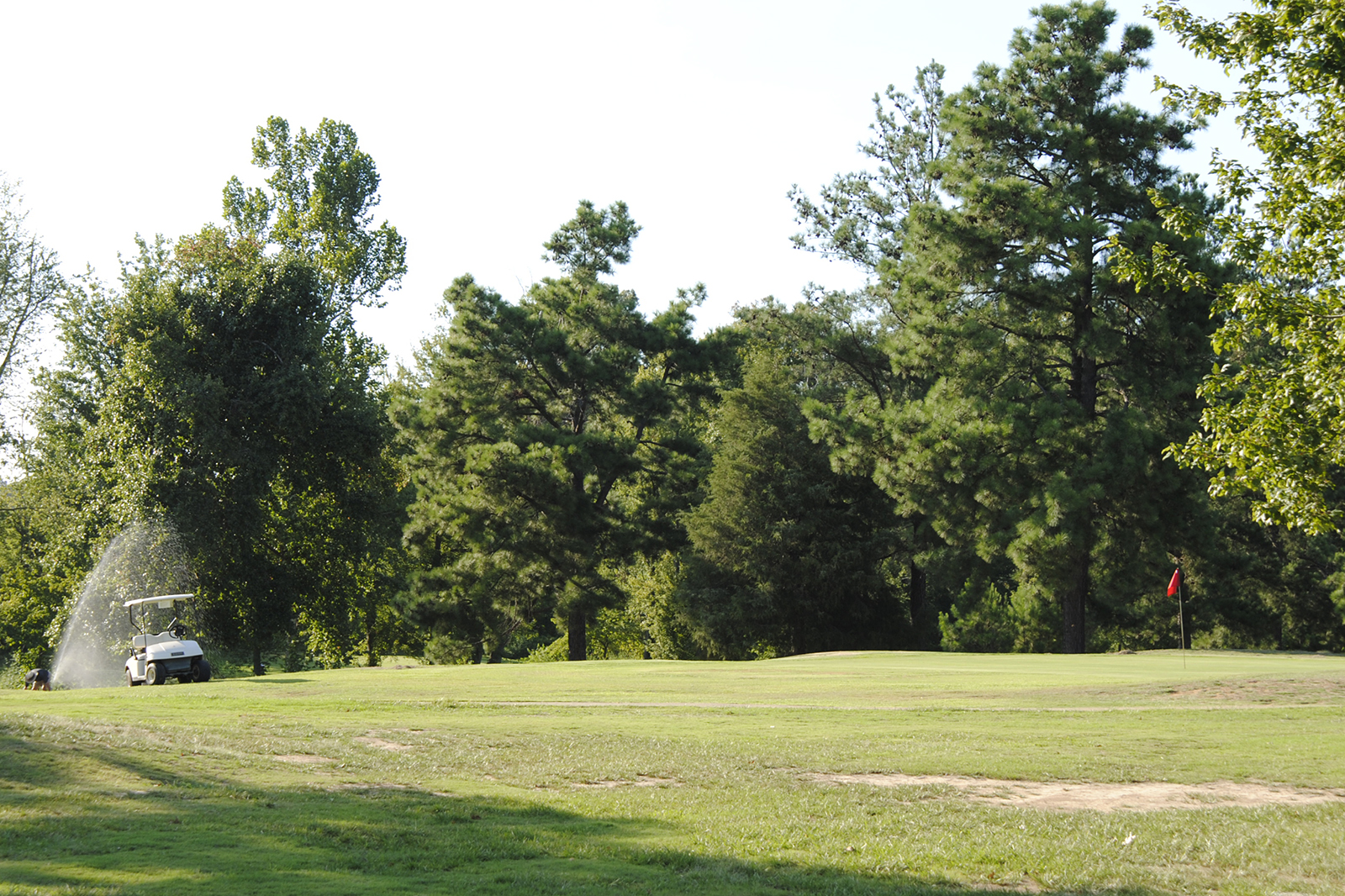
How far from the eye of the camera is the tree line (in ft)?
117

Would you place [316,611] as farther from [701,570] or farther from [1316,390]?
[1316,390]

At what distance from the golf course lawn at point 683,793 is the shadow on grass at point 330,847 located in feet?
0.11

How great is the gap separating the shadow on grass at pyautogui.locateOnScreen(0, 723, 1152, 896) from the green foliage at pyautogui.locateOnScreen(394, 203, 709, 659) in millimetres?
32551

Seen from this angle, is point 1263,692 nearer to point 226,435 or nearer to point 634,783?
point 634,783

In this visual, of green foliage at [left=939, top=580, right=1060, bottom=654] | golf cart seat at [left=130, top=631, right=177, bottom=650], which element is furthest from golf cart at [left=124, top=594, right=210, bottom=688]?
green foliage at [left=939, top=580, right=1060, bottom=654]

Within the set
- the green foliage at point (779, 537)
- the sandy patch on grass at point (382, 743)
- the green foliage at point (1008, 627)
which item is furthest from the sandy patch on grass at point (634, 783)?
the green foliage at point (1008, 627)

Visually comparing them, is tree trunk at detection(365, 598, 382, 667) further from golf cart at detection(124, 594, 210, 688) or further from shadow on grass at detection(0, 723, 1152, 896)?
shadow on grass at detection(0, 723, 1152, 896)

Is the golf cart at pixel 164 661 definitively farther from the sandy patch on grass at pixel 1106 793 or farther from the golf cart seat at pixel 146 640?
the sandy patch on grass at pixel 1106 793

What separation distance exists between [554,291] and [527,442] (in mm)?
7265

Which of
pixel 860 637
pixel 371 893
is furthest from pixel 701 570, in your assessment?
pixel 371 893

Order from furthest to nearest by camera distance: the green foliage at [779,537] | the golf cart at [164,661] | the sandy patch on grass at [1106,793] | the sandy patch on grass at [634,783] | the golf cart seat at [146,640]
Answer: the green foliage at [779,537], the golf cart seat at [146,640], the golf cart at [164,661], the sandy patch on grass at [634,783], the sandy patch on grass at [1106,793]

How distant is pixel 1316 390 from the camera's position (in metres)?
12.6

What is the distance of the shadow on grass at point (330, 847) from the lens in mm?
7344

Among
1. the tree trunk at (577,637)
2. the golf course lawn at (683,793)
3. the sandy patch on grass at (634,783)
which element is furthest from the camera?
the tree trunk at (577,637)
